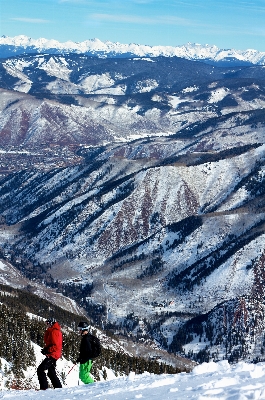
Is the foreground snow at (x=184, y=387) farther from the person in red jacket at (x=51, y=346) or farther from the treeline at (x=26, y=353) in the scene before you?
the treeline at (x=26, y=353)

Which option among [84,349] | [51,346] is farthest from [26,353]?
[84,349]

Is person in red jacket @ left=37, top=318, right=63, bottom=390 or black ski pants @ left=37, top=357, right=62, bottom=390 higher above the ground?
person in red jacket @ left=37, top=318, right=63, bottom=390

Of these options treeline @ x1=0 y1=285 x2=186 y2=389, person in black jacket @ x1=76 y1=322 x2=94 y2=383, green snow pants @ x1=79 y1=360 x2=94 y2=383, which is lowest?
treeline @ x1=0 y1=285 x2=186 y2=389

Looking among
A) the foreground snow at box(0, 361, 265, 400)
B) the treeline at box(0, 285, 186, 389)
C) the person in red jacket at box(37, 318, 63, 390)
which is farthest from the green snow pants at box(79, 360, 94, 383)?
the treeline at box(0, 285, 186, 389)

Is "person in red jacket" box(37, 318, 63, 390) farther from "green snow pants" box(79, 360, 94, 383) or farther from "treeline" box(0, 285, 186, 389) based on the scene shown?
"treeline" box(0, 285, 186, 389)

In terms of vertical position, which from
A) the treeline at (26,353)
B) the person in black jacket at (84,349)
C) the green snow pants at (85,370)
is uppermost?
the person in black jacket at (84,349)

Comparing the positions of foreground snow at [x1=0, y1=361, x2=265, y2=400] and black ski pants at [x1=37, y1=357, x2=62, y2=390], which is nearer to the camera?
foreground snow at [x1=0, y1=361, x2=265, y2=400]

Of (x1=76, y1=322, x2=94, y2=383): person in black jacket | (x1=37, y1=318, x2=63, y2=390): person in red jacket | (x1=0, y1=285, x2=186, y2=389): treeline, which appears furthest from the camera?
(x1=0, y1=285, x2=186, y2=389): treeline

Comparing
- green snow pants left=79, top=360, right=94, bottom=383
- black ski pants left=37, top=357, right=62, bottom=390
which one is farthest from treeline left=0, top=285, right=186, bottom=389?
black ski pants left=37, top=357, right=62, bottom=390

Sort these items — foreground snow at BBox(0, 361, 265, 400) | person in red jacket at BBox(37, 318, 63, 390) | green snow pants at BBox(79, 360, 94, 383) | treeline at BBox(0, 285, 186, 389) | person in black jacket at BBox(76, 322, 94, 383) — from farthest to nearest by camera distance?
treeline at BBox(0, 285, 186, 389), green snow pants at BBox(79, 360, 94, 383), person in red jacket at BBox(37, 318, 63, 390), person in black jacket at BBox(76, 322, 94, 383), foreground snow at BBox(0, 361, 265, 400)

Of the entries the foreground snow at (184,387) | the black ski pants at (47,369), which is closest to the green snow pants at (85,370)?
the foreground snow at (184,387)
